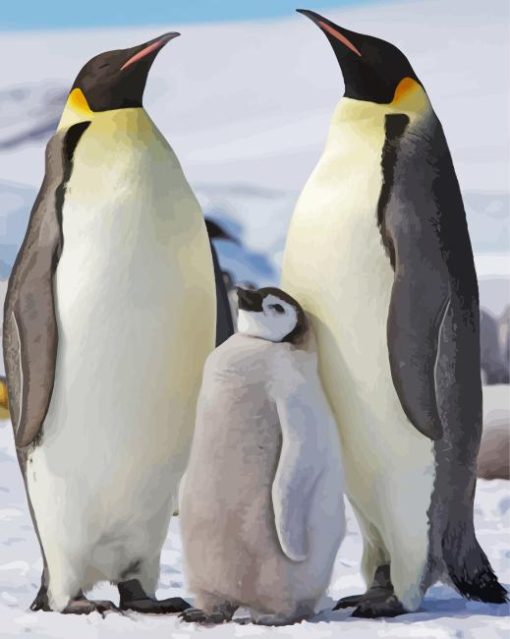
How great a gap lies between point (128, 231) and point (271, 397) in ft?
1.45

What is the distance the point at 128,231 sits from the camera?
7.60 ft

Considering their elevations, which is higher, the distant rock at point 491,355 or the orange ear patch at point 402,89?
the orange ear patch at point 402,89

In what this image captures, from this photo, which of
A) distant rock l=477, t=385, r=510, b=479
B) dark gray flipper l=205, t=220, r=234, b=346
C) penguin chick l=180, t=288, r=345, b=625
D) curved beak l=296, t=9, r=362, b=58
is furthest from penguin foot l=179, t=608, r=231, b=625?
distant rock l=477, t=385, r=510, b=479

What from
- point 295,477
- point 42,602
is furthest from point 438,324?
point 42,602

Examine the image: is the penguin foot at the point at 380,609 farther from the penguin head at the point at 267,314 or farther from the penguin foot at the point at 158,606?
the penguin head at the point at 267,314

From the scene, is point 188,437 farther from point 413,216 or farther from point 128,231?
point 413,216

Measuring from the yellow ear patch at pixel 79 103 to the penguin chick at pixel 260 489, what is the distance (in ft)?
1.83

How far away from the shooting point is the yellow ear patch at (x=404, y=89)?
2421 mm

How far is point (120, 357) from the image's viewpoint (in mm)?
2289

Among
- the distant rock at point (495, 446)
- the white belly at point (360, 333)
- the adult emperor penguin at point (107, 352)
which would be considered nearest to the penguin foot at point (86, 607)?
the adult emperor penguin at point (107, 352)

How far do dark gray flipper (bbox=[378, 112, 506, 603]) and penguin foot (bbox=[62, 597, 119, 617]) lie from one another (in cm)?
62

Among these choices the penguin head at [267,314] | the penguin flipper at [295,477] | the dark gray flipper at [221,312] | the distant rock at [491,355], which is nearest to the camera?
the penguin flipper at [295,477]

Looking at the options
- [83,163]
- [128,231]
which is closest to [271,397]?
[128,231]

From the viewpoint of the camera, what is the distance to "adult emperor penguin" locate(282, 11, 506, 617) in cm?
225
